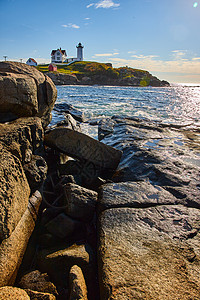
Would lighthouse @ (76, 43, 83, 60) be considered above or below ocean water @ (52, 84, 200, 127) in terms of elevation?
above

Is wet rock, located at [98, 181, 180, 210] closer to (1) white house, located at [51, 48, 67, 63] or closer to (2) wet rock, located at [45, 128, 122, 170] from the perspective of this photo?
(2) wet rock, located at [45, 128, 122, 170]

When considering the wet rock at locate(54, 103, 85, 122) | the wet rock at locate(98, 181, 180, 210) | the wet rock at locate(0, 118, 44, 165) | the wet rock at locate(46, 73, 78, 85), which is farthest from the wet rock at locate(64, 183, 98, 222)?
the wet rock at locate(46, 73, 78, 85)

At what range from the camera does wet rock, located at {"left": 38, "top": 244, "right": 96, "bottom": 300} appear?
7.77ft

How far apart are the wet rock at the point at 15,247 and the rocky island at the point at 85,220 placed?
0.04 ft

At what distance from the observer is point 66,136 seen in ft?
16.8

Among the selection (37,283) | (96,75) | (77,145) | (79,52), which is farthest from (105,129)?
(79,52)

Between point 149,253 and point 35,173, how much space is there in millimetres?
2362

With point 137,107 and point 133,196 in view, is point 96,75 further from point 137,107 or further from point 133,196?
point 133,196

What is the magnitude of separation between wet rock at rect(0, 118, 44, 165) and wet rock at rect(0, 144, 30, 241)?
457mm

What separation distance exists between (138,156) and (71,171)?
76.6 inches

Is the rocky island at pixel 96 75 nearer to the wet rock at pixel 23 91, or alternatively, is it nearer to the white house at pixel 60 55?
the white house at pixel 60 55

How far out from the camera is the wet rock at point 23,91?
13.8 ft

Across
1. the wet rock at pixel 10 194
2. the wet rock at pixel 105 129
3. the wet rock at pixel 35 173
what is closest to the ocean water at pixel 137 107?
the wet rock at pixel 105 129

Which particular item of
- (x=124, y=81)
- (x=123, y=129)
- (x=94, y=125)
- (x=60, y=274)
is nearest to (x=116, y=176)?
(x=60, y=274)
